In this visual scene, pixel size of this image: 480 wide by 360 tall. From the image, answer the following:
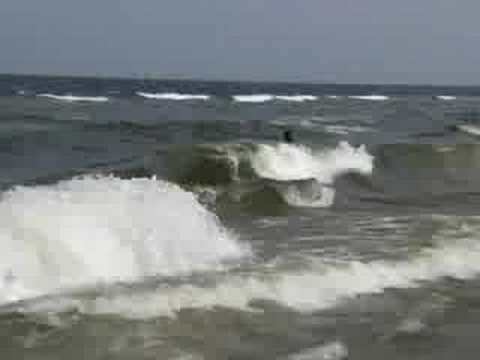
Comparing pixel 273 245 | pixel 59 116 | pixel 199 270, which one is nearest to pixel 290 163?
pixel 273 245

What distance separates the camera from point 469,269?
28.0 ft

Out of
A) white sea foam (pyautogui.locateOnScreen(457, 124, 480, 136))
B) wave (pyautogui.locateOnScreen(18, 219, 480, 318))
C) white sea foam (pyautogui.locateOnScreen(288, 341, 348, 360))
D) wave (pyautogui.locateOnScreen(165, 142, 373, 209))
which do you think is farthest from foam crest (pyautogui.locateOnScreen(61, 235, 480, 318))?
white sea foam (pyautogui.locateOnScreen(457, 124, 480, 136))

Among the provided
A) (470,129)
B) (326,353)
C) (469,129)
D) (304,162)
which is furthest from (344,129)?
(326,353)

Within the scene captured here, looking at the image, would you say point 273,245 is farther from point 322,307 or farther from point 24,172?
point 24,172

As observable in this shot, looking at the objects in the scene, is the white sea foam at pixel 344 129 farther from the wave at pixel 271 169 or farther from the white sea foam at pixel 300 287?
the white sea foam at pixel 300 287

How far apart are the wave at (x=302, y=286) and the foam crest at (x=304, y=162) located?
10505 mm

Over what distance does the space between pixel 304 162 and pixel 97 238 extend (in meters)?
13.2

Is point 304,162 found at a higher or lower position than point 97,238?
lower

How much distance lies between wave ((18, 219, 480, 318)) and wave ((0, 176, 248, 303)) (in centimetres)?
73

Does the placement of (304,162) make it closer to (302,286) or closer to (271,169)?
(271,169)

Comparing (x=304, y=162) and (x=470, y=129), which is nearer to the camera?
(x=304, y=162)

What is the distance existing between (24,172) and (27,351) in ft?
41.4

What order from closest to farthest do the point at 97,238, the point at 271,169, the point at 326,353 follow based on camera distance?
the point at 326,353 < the point at 97,238 < the point at 271,169

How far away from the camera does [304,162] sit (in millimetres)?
21094
